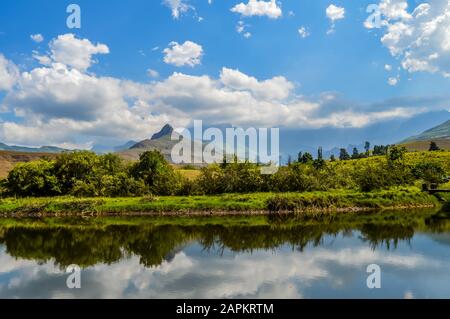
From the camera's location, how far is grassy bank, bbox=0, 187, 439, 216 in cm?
4903

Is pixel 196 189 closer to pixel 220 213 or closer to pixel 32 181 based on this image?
pixel 220 213

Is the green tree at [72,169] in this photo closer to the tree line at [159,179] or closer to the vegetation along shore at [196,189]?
the tree line at [159,179]

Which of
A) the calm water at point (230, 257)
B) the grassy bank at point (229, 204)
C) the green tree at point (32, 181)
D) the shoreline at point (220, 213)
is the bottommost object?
the calm water at point (230, 257)

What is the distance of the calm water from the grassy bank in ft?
18.0

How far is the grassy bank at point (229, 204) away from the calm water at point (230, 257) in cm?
550

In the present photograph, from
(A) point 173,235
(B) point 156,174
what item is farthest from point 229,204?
(A) point 173,235

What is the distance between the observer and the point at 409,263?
23562 mm

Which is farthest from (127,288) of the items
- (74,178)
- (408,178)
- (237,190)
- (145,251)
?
(408,178)

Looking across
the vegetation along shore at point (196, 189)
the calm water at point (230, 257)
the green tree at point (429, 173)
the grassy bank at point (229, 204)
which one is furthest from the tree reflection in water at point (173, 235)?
the green tree at point (429, 173)

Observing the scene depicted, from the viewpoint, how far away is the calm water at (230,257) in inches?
766

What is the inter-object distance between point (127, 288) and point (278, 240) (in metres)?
14.7

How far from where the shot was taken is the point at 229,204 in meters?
49.2

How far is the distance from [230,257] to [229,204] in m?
22.4
